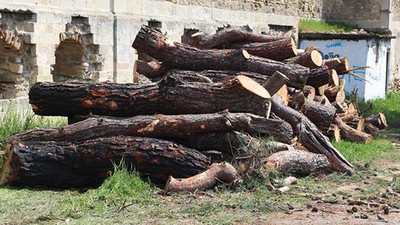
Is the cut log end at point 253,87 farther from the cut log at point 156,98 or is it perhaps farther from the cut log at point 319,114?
the cut log at point 319,114

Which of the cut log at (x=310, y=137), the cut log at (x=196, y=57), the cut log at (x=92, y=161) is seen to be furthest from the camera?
the cut log at (x=196, y=57)

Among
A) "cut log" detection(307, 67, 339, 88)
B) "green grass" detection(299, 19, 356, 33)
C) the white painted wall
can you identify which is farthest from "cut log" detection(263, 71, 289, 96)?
"green grass" detection(299, 19, 356, 33)

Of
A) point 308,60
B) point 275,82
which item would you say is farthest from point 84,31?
point 275,82

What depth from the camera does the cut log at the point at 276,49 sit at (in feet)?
32.4

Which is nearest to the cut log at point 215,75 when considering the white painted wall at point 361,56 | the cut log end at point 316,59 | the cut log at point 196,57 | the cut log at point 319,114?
the cut log at point 196,57

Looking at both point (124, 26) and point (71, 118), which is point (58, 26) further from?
point (71, 118)

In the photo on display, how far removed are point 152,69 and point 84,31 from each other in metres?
2.42

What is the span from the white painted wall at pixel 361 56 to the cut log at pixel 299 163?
9986 mm

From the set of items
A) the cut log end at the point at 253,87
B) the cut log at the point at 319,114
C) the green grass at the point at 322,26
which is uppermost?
the green grass at the point at 322,26

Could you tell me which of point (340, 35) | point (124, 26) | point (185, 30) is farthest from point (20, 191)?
point (340, 35)

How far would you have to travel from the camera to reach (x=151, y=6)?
13.9 meters

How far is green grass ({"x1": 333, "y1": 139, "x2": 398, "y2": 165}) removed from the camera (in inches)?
368

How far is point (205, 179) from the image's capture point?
689 centimetres

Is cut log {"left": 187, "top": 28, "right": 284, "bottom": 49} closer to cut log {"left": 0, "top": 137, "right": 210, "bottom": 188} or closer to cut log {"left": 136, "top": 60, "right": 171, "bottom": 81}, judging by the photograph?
cut log {"left": 136, "top": 60, "right": 171, "bottom": 81}
